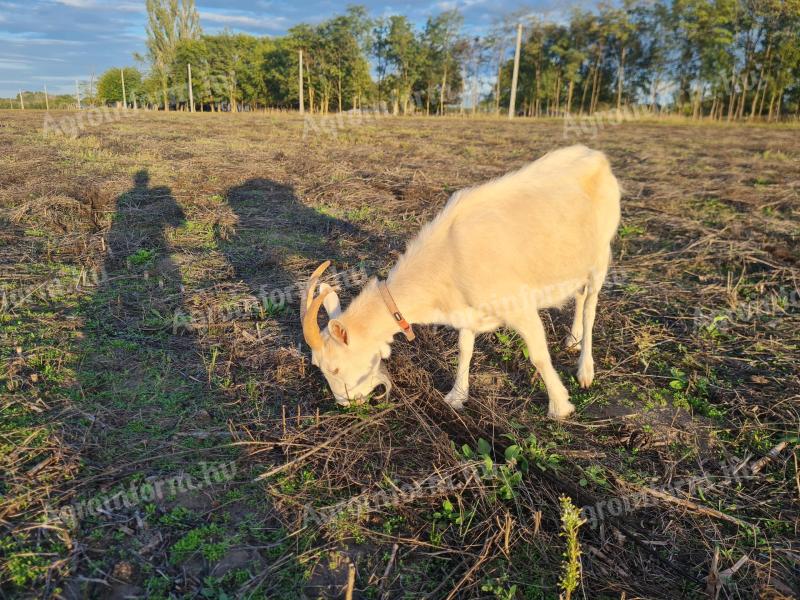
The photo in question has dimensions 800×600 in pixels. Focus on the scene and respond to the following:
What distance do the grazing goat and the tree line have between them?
51535 millimetres

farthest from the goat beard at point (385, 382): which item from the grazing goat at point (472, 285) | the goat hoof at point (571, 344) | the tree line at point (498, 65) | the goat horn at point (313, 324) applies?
the tree line at point (498, 65)

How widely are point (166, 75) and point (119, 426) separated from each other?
69607 millimetres

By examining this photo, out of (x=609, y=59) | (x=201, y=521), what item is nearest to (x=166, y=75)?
(x=609, y=59)

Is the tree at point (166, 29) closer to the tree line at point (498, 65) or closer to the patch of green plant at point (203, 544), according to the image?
the tree line at point (498, 65)

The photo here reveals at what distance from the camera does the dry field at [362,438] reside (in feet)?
8.60

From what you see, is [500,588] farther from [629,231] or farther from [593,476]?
[629,231]

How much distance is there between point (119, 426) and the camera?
3629mm

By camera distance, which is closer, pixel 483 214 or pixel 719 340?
pixel 483 214

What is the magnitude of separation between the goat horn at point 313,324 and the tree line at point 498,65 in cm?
5350

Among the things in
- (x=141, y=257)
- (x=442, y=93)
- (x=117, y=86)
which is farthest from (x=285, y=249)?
(x=117, y=86)

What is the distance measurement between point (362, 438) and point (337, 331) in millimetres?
848

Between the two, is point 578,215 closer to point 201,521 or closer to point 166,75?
point 201,521

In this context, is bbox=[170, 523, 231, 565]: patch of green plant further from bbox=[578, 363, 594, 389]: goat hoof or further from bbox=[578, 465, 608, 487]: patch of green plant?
bbox=[578, 363, 594, 389]: goat hoof

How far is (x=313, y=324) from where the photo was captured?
11.9 feet
